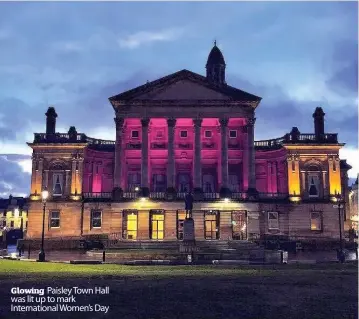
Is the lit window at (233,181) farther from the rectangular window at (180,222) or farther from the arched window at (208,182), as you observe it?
the rectangular window at (180,222)

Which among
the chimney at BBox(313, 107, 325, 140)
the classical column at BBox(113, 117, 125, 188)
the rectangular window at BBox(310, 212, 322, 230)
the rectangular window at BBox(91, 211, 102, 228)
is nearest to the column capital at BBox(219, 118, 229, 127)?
the classical column at BBox(113, 117, 125, 188)

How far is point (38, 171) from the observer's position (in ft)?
181

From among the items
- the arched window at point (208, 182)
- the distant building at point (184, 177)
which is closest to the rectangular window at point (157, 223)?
the distant building at point (184, 177)

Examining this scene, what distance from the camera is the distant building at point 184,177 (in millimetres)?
51281

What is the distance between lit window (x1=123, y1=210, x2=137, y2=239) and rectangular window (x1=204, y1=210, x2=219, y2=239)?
8138mm

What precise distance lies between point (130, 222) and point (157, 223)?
10.3ft

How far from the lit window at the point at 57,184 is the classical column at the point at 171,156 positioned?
13809 mm

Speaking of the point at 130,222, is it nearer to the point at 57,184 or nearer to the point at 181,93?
the point at 57,184

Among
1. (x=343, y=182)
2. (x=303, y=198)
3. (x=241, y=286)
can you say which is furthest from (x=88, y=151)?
(x=241, y=286)

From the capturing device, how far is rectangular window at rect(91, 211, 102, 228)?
5353 centimetres

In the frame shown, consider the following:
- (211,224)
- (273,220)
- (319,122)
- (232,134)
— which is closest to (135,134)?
(232,134)

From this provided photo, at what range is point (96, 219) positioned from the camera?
53688 mm

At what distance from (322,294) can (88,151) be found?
154 ft

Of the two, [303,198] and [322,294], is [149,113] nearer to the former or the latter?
[303,198]
